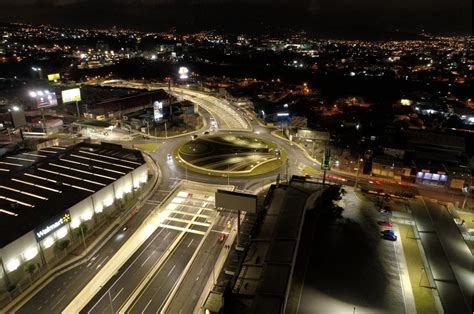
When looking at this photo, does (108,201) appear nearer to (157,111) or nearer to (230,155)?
(230,155)

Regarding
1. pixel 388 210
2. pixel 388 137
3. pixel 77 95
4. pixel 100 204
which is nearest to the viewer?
pixel 100 204

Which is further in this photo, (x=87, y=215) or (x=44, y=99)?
(x=44, y=99)

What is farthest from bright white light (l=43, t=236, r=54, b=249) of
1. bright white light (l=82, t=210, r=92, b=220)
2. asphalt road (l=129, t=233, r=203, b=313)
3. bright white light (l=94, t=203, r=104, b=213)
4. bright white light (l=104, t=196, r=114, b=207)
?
asphalt road (l=129, t=233, r=203, b=313)

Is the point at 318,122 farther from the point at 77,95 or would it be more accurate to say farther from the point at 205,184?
the point at 77,95

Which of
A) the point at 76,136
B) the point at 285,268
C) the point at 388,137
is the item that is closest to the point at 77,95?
the point at 76,136

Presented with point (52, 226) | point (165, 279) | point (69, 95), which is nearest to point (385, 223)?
point (165, 279)

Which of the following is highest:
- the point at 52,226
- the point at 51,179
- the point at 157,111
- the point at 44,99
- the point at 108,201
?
the point at 44,99
